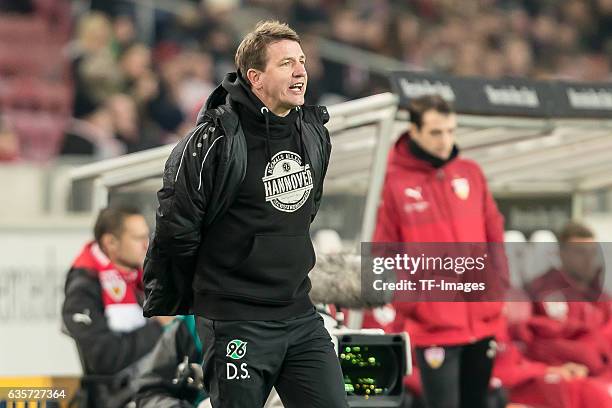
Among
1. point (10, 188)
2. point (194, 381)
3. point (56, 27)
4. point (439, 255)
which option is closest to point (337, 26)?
point (56, 27)

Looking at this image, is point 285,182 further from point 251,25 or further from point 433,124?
point 251,25

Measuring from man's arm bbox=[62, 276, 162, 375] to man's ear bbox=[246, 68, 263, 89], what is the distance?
260 centimetres

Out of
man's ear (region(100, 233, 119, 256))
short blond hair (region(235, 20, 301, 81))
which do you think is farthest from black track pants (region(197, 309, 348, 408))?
man's ear (region(100, 233, 119, 256))

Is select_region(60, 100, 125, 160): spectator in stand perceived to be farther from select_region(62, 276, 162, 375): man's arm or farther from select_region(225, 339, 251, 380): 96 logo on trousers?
select_region(225, 339, 251, 380): 96 logo on trousers

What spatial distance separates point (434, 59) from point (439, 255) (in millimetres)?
8117

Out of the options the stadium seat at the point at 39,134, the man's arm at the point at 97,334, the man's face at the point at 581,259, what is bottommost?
the man's arm at the point at 97,334

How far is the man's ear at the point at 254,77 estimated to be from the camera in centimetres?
Answer: 471

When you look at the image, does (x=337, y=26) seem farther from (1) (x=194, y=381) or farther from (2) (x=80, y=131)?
(1) (x=194, y=381)

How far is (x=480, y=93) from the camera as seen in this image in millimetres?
7363

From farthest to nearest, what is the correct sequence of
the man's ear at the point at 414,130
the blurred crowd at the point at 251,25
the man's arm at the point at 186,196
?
the blurred crowd at the point at 251,25, the man's ear at the point at 414,130, the man's arm at the point at 186,196

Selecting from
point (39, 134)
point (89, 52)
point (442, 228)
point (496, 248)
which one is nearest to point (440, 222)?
point (442, 228)

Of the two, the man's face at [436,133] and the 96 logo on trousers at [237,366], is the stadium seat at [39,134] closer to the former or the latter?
the man's face at [436,133]

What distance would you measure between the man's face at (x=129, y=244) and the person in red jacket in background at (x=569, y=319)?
2.14 meters

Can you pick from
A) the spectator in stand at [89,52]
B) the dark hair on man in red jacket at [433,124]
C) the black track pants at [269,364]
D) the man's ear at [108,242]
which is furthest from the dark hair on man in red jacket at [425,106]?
the spectator in stand at [89,52]
